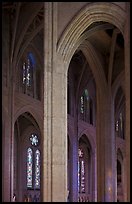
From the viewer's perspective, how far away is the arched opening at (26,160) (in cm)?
3053

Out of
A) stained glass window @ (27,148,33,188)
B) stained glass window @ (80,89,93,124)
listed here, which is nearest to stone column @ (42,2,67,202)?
stained glass window @ (27,148,33,188)

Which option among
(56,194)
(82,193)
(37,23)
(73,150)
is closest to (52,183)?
(56,194)

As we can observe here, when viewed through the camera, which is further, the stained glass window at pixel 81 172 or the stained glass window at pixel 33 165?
the stained glass window at pixel 81 172

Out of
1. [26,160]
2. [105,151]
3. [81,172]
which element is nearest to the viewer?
[105,151]

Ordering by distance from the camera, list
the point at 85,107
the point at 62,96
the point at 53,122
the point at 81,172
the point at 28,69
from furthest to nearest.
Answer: the point at 81,172 < the point at 85,107 < the point at 28,69 < the point at 62,96 < the point at 53,122

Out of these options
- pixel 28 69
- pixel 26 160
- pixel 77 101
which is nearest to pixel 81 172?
pixel 26 160

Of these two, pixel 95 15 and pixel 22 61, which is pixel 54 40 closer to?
pixel 95 15

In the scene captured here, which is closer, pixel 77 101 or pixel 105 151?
pixel 105 151

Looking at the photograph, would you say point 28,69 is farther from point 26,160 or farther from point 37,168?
point 37,168

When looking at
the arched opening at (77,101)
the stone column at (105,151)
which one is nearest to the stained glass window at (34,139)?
the arched opening at (77,101)

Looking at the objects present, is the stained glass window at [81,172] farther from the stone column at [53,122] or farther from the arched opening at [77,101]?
the stone column at [53,122]

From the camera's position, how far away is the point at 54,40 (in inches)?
726

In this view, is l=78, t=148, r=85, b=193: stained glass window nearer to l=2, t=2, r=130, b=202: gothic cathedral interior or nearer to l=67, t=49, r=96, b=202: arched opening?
l=2, t=2, r=130, b=202: gothic cathedral interior

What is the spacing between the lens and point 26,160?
31.2m
